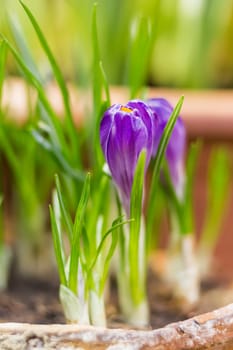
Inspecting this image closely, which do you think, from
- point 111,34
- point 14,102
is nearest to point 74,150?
point 14,102

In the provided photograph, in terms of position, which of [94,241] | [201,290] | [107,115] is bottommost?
[201,290]

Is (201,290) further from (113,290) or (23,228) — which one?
(23,228)

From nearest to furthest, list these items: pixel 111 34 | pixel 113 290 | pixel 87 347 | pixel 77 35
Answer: pixel 87 347 < pixel 113 290 < pixel 77 35 < pixel 111 34

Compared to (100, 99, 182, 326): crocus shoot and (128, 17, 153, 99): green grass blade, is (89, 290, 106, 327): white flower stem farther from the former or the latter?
(128, 17, 153, 99): green grass blade

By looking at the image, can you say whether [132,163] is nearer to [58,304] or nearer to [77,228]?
[77,228]

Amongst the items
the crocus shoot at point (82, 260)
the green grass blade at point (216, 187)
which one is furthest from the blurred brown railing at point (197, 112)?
the crocus shoot at point (82, 260)

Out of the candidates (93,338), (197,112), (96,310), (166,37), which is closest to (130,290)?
(96,310)
